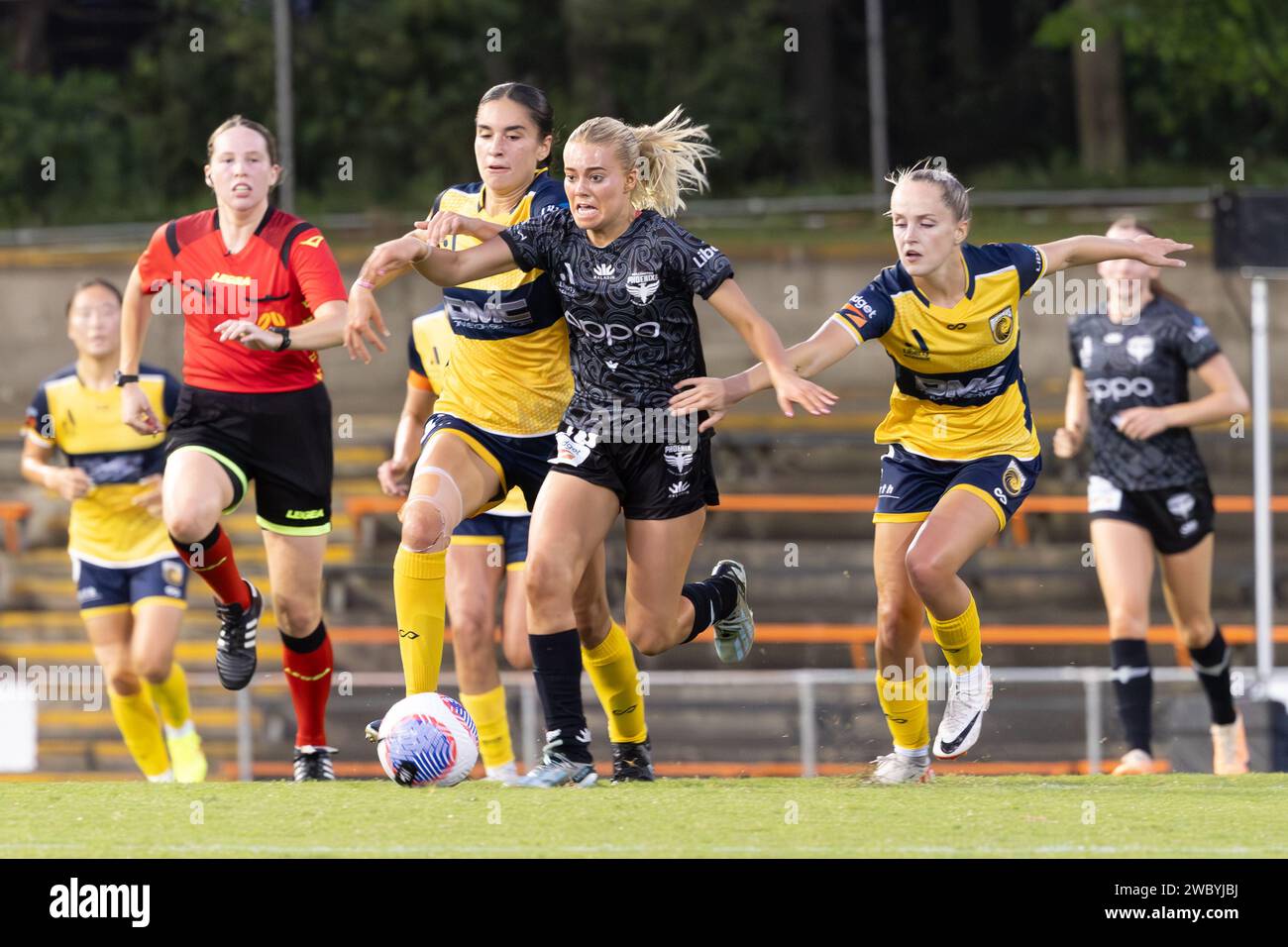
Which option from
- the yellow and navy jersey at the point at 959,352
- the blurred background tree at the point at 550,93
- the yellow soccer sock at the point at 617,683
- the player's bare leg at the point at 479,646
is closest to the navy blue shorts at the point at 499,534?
the player's bare leg at the point at 479,646

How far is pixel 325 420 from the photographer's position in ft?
24.5

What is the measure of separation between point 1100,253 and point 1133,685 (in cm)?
294

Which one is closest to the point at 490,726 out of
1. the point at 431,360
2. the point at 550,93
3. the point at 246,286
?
the point at 431,360

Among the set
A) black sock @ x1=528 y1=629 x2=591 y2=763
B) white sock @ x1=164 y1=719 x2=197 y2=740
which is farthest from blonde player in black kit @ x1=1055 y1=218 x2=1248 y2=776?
white sock @ x1=164 y1=719 x2=197 y2=740

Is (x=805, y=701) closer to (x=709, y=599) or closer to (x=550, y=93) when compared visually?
(x=709, y=599)

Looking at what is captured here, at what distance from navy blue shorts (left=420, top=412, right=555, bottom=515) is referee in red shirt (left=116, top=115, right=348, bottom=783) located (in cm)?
52

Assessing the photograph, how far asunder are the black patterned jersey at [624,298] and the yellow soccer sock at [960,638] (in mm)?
1194

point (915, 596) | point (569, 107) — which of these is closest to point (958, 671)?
point (915, 596)

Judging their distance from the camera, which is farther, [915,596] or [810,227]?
[810,227]

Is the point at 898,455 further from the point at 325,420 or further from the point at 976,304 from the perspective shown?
the point at 325,420

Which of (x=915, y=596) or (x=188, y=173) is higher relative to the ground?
(x=188, y=173)

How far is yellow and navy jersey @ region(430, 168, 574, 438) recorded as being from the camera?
6848 mm

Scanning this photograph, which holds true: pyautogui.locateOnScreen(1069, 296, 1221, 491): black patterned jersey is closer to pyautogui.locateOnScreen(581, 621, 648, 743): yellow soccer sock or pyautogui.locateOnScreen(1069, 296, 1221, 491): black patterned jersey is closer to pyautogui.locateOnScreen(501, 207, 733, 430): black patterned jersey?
pyautogui.locateOnScreen(581, 621, 648, 743): yellow soccer sock

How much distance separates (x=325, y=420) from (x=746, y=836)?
2.69 metres
